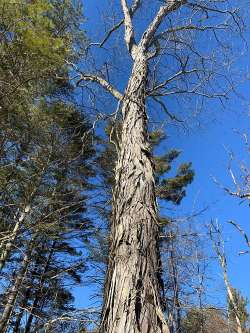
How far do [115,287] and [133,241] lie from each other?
0.38 metres

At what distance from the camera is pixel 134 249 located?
273cm

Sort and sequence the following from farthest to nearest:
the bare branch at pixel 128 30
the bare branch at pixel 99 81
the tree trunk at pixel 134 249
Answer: the bare branch at pixel 128 30 → the bare branch at pixel 99 81 → the tree trunk at pixel 134 249

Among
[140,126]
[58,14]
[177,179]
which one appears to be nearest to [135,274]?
[140,126]

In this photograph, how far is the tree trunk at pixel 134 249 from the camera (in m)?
2.36

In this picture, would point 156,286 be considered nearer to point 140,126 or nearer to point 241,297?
point 140,126

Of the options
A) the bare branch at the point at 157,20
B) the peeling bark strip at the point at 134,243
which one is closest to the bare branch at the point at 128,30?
the bare branch at the point at 157,20

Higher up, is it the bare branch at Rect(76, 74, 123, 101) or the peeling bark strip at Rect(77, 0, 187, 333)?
the bare branch at Rect(76, 74, 123, 101)

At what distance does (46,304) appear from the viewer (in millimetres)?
12430

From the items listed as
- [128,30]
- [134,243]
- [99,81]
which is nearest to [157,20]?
[128,30]

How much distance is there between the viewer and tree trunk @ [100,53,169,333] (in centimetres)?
236

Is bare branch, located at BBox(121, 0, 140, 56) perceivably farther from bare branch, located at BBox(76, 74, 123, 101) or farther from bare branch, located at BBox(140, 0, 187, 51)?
bare branch, located at BBox(76, 74, 123, 101)

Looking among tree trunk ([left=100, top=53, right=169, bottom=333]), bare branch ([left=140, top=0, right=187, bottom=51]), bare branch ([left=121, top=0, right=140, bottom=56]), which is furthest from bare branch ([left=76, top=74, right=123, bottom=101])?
tree trunk ([left=100, top=53, right=169, bottom=333])

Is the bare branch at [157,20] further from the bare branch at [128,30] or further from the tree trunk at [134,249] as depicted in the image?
the tree trunk at [134,249]

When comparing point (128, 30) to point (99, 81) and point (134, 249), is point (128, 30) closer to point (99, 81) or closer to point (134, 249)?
point (99, 81)
